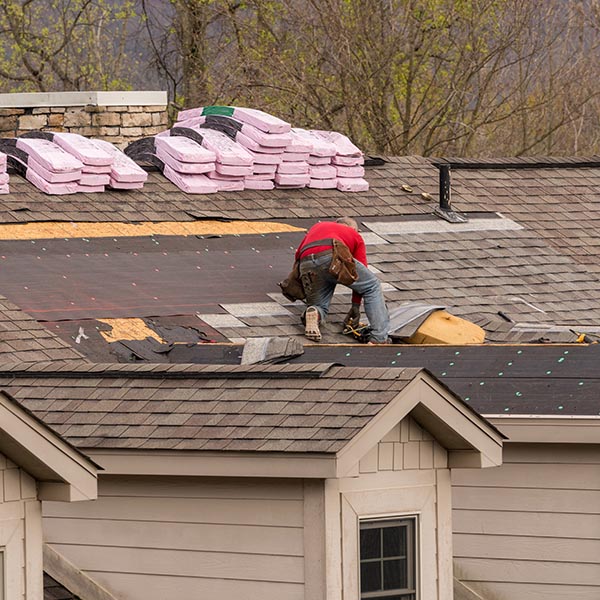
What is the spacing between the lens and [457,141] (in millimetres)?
35094

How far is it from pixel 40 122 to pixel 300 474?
17814 millimetres

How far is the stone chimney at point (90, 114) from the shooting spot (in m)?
24.8

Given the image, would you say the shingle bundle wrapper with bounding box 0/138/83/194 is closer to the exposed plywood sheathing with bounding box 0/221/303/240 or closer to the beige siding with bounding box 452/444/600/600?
the exposed plywood sheathing with bounding box 0/221/303/240

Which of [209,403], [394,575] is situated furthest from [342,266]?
[394,575]

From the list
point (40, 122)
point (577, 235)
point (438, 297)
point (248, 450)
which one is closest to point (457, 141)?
point (40, 122)

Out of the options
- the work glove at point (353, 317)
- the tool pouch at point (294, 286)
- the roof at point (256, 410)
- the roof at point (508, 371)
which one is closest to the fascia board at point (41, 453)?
the roof at point (256, 410)

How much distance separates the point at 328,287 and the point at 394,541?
6968mm

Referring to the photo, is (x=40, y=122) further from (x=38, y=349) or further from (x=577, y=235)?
(x=38, y=349)

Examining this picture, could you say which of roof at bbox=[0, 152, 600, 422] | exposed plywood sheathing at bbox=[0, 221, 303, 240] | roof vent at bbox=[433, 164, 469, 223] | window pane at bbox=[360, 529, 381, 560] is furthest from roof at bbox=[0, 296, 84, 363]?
roof vent at bbox=[433, 164, 469, 223]

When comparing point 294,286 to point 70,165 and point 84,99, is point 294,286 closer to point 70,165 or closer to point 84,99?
point 70,165

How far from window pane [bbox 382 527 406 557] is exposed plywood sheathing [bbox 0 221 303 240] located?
8.26 m

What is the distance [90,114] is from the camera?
24.8m

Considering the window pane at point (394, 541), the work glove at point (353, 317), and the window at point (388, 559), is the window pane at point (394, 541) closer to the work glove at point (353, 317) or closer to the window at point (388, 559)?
the window at point (388, 559)

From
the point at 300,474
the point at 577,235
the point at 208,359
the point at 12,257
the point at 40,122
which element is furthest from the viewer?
the point at 40,122
